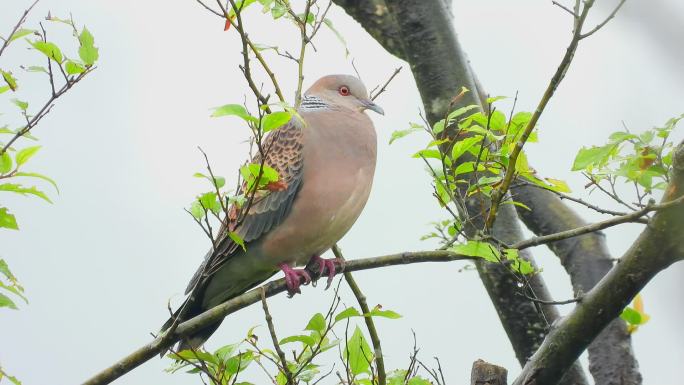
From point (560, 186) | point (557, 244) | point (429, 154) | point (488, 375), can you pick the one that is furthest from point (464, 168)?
point (557, 244)

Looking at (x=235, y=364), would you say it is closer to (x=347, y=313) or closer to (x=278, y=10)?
(x=347, y=313)

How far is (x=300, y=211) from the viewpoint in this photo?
3.40 metres

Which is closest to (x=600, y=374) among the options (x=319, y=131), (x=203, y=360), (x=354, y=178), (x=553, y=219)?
(x=553, y=219)

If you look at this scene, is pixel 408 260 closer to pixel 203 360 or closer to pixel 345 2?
pixel 203 360

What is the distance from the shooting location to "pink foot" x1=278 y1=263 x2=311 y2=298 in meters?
3.22

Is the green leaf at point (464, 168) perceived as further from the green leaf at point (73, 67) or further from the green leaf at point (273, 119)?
the green leaf at point (73, 67)

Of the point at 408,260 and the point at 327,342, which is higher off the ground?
the point at 408,260

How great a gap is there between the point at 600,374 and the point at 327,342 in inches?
58.1

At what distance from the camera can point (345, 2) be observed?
424 centimetres

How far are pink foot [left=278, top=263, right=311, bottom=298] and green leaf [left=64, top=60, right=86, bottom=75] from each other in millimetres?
1023

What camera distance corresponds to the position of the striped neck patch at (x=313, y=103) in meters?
3.82

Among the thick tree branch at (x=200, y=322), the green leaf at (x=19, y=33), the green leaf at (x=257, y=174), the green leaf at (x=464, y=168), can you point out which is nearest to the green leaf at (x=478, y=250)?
the thick tree branch at (x=200, y=322)

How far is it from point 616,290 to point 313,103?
1.83m

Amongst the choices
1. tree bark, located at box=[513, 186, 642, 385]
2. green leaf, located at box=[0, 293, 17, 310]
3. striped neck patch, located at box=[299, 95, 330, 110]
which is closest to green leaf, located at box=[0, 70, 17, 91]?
green leaf, located at box=[0, 293, 17, 310]
